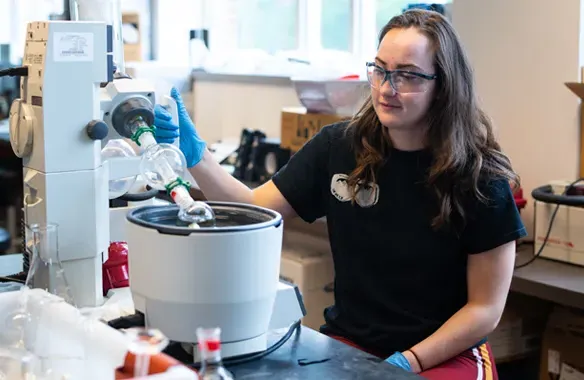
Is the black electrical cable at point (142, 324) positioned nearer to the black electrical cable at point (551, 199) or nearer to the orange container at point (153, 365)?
the orange container at point (153, 365)

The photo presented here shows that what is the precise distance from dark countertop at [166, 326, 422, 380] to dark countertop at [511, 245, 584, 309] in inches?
45.1

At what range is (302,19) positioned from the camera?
4227mm

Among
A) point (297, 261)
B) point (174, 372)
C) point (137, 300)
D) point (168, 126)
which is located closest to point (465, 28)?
point (297, 261)

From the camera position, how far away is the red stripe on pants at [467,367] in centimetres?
172

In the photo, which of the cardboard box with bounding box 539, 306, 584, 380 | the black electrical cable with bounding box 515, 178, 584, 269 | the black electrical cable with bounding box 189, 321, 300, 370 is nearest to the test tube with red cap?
the black electrical cable with bounding box 189, 321, 300, 370

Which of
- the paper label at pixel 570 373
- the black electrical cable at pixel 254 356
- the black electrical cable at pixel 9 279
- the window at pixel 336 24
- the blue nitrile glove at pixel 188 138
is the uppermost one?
the window at pixel 336 24

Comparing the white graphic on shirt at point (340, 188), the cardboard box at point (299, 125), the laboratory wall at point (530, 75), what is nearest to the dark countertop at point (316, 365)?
the white graphic on shirt at point (340, 188)

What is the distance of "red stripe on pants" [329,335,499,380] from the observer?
1.72 m

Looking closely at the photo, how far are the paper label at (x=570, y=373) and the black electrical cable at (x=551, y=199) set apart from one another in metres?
0.35

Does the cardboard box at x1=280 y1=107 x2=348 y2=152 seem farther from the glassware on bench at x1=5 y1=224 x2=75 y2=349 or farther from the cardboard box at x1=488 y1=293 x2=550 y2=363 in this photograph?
the glassware on bench at x1=5 y1=224 x2=75 y2=349

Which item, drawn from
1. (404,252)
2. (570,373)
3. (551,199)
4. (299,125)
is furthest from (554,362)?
(299,125)

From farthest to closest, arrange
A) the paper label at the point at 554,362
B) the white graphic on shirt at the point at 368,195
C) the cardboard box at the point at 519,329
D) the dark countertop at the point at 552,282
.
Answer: the cardboard box at the point at 519,329, the paper label at the point at 554,362, the dark countertop at the point at 552,282, the white graphic on shirt at the point at 368,195

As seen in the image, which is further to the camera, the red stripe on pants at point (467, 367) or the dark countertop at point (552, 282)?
the dark countertop at point (552, 282)

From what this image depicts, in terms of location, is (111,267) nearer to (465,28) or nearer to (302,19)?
(465,28)
